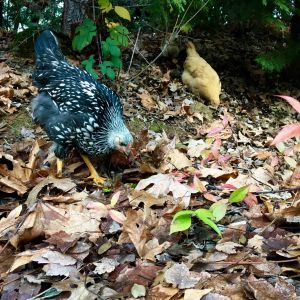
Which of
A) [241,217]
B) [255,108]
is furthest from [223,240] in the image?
[255,108]

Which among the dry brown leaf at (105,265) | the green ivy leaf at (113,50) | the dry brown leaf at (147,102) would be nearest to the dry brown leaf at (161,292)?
the dry brown leaf at (105,265)

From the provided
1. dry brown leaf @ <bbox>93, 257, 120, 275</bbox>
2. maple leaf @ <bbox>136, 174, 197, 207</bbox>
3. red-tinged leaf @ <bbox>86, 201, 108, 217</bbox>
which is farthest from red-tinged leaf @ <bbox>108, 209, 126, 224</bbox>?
maple leaf @ <bbox>136, 174, 197, 207</bbox>

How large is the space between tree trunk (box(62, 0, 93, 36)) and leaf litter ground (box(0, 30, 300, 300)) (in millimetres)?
1992

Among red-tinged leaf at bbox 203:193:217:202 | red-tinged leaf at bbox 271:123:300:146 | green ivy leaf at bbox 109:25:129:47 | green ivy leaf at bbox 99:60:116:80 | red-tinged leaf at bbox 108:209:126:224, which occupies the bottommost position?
red-tinged leaf at bbox 108:209:126:224

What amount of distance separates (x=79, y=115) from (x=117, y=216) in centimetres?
128

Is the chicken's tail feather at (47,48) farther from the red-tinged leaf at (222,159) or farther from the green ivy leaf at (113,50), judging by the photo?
the red-tinged leaf at (222,159)

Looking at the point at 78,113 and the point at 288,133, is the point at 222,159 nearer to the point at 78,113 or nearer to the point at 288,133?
the point at 78,113

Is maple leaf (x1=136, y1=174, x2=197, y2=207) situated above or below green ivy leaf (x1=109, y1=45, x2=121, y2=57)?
below

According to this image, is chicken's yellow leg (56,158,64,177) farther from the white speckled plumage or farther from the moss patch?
the moss patch

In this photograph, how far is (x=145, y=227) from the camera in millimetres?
2525

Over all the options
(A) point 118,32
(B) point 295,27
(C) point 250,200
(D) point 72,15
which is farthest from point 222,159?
(B) point 295,27

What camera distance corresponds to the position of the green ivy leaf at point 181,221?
7.59 ft

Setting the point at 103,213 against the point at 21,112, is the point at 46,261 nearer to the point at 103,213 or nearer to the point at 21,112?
the point at 103,213

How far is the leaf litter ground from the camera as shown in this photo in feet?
6.99
